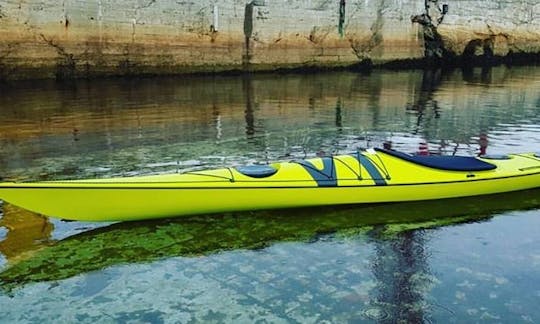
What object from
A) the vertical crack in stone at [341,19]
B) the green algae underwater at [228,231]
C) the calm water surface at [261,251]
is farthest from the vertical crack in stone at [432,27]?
the green algae underwater at [228,231]

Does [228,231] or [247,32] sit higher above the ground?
[247,32]

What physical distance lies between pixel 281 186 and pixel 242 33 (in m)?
16.2

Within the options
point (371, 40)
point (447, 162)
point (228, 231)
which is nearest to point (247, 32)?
point (371, 40)

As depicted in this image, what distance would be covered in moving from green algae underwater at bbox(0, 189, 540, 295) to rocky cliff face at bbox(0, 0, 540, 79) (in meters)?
13.6

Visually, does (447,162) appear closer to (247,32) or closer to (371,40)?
(247,32)

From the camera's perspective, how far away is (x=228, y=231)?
4.97 metres

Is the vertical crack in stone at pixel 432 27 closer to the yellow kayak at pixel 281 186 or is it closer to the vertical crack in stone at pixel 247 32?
the vertical crack in stone at pixel 247 32

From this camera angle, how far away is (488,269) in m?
4.27

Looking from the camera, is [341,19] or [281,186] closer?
[281,186]

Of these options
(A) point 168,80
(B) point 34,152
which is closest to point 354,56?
(A) point 168,80

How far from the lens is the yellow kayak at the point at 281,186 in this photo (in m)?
4.64

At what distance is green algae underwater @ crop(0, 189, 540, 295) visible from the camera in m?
4.29

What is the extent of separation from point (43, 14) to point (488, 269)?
16016mm

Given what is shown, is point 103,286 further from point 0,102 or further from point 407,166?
point 0,102
